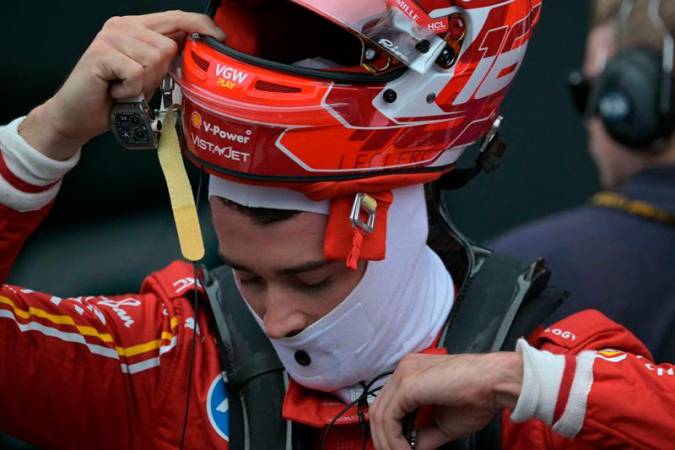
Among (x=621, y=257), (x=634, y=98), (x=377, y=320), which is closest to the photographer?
(x=377, y=320)

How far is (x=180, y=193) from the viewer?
2.37 metres

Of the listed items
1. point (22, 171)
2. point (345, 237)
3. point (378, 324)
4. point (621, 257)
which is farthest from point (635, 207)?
point (22, 171)

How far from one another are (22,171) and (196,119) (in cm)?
31

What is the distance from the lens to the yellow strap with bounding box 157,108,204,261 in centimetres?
237

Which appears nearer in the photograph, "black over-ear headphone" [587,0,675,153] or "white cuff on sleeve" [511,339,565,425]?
"white cuff on sleeve" [511,339,565,425]

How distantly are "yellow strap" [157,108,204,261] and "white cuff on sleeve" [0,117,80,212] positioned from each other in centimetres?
18

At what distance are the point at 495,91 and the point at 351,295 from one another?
0.46 meters

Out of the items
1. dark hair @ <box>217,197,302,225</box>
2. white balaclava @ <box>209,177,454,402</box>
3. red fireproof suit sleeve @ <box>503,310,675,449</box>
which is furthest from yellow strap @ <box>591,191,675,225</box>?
dark hair @ <box>217,197,302,225</box>

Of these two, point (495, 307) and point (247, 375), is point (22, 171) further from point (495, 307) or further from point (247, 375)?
point (495, 307)

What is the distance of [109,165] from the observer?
3.98 m

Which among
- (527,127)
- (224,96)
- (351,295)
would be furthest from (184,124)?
(527,127)

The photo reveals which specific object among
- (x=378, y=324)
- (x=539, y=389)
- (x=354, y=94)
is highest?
(x=354, y=94)

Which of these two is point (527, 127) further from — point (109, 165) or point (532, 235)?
point (109, 165)

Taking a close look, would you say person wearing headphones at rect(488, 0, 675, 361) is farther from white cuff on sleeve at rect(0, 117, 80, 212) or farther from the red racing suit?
white cuff on sleeve at rect(0, 117, 80, 212)
